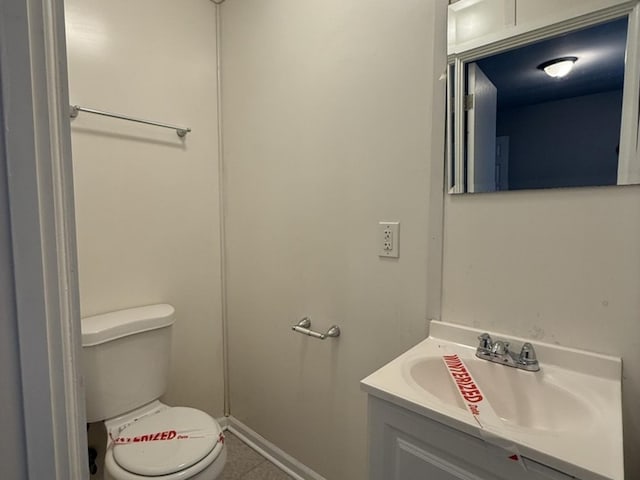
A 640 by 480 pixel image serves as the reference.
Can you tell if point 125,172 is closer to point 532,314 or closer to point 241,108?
point 241,108

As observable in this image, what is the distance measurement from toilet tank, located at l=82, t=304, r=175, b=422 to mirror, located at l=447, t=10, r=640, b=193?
135cm

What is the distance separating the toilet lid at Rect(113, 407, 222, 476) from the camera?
1.10m

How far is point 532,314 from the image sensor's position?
0.98m

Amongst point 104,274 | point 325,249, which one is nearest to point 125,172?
point 104,274

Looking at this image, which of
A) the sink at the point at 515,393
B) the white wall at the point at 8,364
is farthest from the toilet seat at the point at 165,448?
the white wall at the point at 8,364

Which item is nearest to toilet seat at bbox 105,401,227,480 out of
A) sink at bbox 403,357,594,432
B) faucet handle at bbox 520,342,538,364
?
sink at bbox 403,357,594,432

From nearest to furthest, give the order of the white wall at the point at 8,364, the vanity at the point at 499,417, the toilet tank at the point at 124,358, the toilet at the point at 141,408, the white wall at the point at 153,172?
the white wall at the point at 8,364
the vanity at the point at 499,417
the toilet at the point at 141,408
the toilet tank at the point at 124,358
the white wall at the point at 153,172

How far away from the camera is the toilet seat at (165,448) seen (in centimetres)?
108

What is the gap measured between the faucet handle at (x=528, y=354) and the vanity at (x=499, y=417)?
0.02m

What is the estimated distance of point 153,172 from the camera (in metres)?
1.68

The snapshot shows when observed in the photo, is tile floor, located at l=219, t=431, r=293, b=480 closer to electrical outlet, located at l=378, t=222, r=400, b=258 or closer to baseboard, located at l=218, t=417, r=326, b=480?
baseboard, located at l=218, t=417, r=326, b=480

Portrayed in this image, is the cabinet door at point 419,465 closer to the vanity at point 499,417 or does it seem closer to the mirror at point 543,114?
the vanity at point 499,417

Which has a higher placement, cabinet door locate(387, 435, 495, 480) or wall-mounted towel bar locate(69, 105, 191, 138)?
wall-mounted towel bar locate(69, 105, 191, 138)

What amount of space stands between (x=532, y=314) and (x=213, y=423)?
3.89 ft
